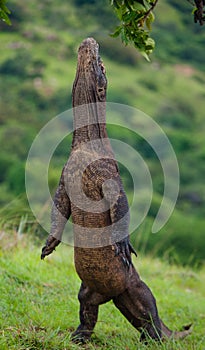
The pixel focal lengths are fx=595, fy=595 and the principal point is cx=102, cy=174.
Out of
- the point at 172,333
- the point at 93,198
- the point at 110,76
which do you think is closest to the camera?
the point at 93,198

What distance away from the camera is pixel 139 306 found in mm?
3814

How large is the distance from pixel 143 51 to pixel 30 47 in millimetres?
16134

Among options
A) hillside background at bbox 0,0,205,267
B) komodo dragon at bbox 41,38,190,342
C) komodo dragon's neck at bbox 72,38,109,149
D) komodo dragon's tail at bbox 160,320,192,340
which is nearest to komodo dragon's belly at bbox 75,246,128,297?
komodo dragon at bbox 41,38,190,342

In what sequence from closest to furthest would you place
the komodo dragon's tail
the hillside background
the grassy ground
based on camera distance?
the grassy ground, the komodo dragon's tail, the hillside background

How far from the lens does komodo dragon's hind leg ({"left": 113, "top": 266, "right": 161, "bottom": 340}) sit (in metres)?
3.79

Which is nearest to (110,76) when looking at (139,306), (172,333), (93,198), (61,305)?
(61,305)

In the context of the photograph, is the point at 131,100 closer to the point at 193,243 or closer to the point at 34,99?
the point at 34,99

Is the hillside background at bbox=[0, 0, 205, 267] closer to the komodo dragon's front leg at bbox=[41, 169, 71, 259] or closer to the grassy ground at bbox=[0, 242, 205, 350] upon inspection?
the grassy ground at bbox=[0, 242, 205, 350]

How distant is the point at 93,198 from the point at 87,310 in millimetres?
778

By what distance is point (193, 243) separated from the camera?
13445 mm

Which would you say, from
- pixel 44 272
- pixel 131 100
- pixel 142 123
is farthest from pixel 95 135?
pixel 131 100

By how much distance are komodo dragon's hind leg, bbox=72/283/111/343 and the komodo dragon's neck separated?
0.94m

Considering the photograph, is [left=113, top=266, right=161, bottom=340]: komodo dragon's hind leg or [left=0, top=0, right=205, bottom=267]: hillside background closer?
[left=113, top=266, right=161, bottom=340]: komodo dragon's hind leg

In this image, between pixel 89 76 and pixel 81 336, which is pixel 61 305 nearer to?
pixel 81 336
